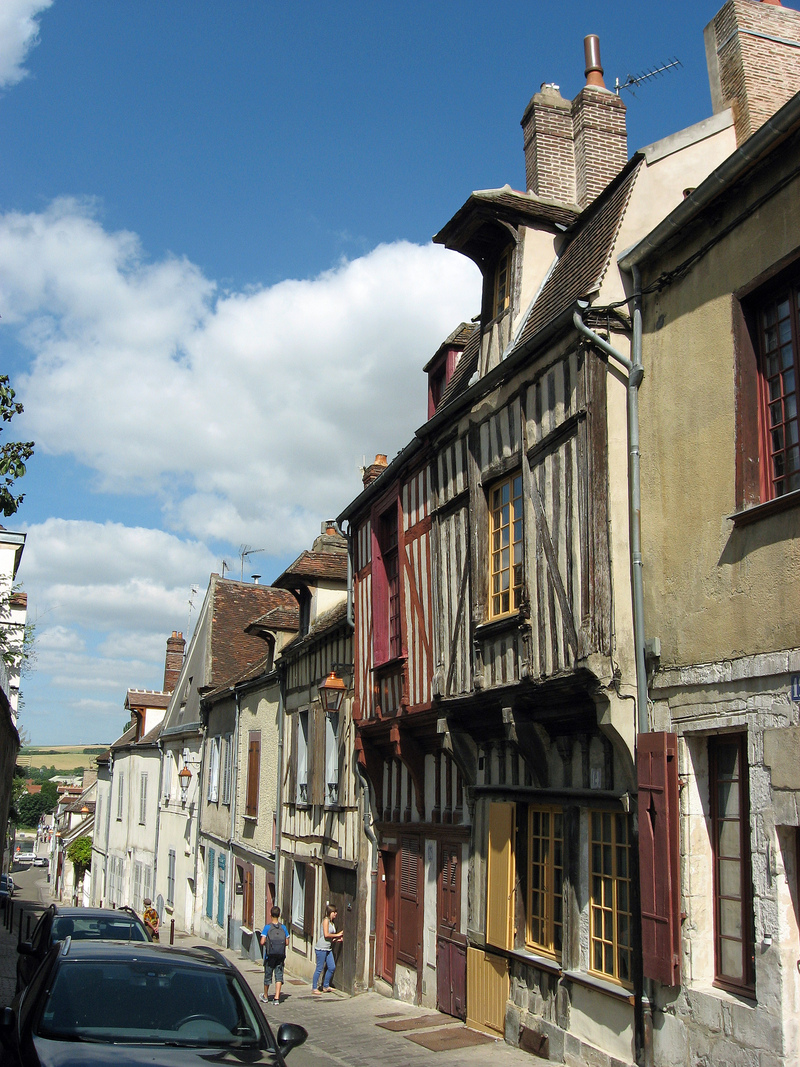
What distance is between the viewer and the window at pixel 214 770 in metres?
22.5

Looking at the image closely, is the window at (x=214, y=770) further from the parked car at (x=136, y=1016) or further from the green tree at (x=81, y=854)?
the green tree at (x=81, y=854)

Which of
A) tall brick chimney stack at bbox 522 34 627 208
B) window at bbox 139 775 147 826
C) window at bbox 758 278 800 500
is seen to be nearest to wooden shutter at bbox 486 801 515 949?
window at bbox 758 278 800 500

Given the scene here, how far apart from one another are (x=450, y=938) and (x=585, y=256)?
7.14 metres

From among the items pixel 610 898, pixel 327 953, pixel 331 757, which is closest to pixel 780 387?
pixel 610 898

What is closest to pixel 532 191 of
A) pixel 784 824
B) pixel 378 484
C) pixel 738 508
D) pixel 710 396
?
pixel 378 484

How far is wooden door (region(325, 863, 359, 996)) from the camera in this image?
1320 cm

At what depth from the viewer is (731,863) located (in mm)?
6289

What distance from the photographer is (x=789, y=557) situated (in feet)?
18.8

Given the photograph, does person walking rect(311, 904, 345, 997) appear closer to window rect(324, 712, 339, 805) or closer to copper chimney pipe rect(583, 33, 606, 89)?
window rect(324, 712, 339, 805)

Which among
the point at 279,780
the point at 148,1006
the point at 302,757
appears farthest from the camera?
the point at 279,780

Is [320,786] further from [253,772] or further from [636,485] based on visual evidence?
[636,485]

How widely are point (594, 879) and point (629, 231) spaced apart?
210 inches

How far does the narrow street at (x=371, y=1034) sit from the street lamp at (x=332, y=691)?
3.75 m

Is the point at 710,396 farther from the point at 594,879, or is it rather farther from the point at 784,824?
the point at 594,879
